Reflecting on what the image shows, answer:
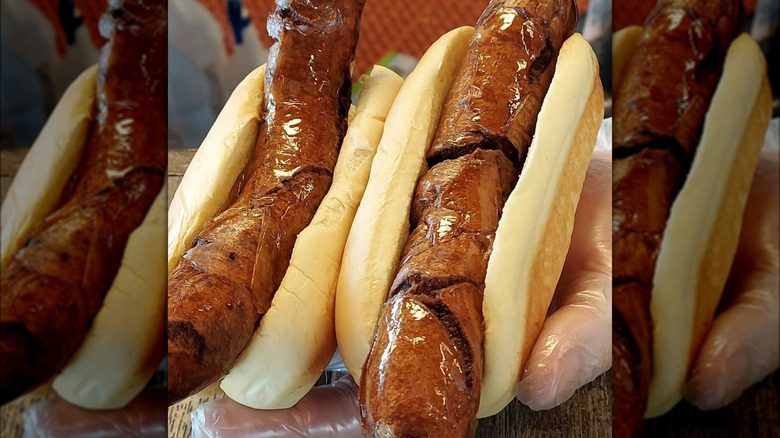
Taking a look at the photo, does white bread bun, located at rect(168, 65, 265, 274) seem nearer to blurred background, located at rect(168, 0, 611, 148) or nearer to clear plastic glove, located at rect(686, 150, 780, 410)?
blurred background, located at rect(168, 0, 611, 148)

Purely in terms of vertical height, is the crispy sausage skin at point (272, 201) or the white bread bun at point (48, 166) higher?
the white bread bun at point (48, 166)

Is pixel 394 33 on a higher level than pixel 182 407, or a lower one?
higher


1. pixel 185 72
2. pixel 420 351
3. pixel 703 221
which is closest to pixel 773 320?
pixel 703 221

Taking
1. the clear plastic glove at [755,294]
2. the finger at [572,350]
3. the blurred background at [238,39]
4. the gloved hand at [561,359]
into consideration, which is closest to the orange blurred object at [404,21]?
the blurred background at [238,39]

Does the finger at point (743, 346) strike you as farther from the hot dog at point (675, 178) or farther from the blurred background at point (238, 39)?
the blurred background at point (238, 39)

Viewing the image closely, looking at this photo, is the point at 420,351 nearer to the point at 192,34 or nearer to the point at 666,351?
the point at 666,351

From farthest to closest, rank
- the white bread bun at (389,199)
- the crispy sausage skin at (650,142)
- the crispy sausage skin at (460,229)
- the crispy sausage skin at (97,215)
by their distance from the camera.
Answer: the white bread bun at (389,199), the crispy sausage skin at (460,229), the crispy sausage skin at (650,142), the crispy sausage skin at (97,215)
